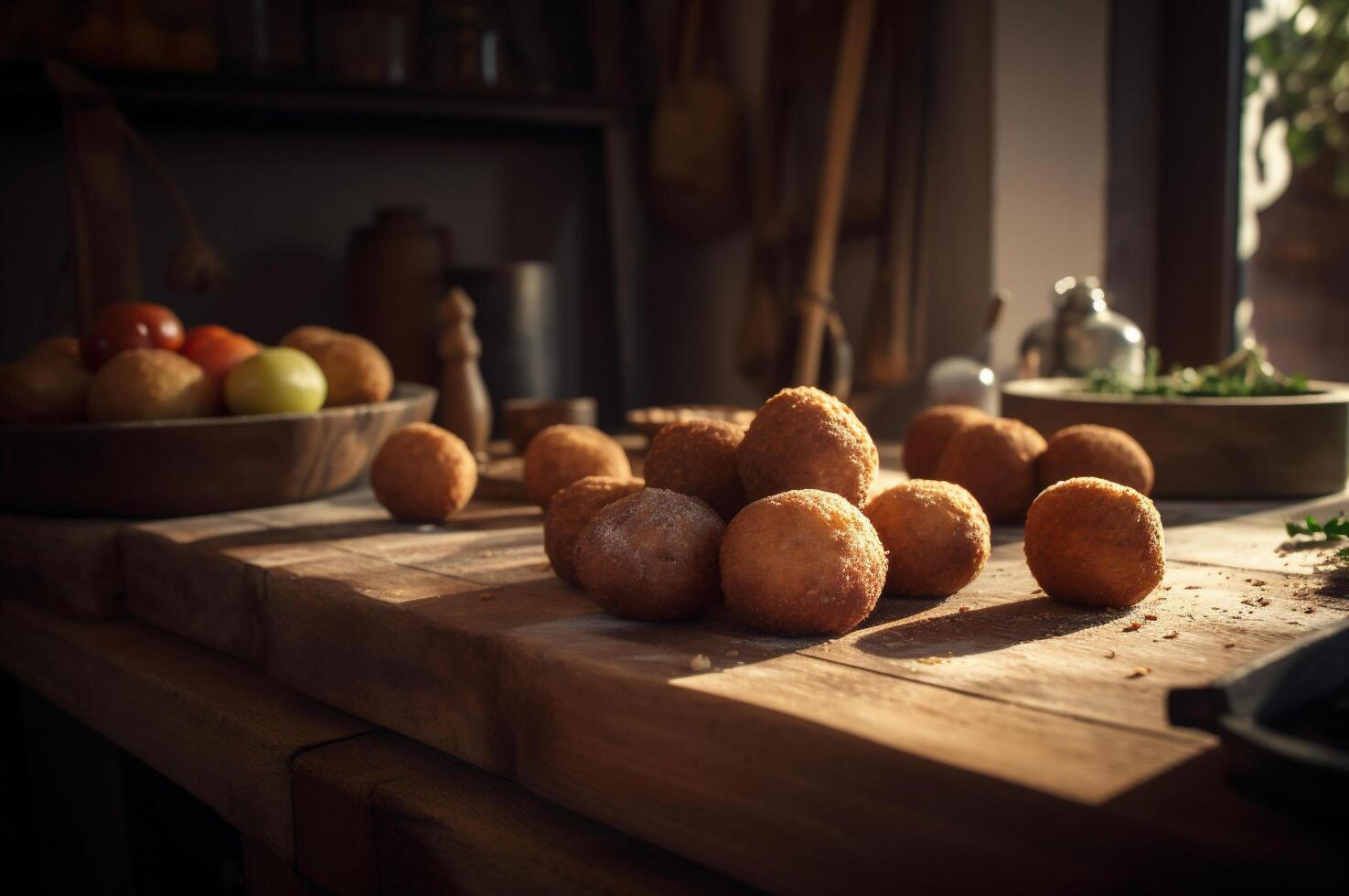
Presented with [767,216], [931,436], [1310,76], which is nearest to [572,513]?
[931,436]

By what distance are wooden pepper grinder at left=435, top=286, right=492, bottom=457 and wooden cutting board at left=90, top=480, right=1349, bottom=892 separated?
0.65m

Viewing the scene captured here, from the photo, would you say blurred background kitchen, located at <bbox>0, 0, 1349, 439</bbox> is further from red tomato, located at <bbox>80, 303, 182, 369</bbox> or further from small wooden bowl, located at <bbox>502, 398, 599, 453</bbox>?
red tomato, located at <bbox>80, 303, 182, 369</bbox>

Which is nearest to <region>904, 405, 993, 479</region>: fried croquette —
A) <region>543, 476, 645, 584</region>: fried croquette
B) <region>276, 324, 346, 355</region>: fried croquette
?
<region>543, 476, 645, 584</region>: fried croquette

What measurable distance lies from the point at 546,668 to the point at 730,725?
17cm

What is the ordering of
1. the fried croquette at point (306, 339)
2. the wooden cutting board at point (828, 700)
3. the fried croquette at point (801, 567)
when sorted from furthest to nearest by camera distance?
the fried croquette at point (306, 339), the fried croquette at point (801, 567), the wooden cutting board at point (828, 700)

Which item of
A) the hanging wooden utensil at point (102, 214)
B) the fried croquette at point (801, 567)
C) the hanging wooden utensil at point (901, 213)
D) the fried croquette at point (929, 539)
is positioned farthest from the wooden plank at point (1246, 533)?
the hanging wooden utensil at point (102, 214)

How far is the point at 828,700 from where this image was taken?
27.1 inches

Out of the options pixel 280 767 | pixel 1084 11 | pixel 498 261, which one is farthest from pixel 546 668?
pixel 498 261

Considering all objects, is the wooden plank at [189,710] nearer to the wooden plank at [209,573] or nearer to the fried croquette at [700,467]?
the wooden plank at [209,573]

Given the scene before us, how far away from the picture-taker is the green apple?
1.44 metres

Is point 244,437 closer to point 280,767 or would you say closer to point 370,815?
point 280,767

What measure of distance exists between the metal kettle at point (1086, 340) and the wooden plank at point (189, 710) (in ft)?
4.51

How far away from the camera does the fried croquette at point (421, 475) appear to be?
1312mm

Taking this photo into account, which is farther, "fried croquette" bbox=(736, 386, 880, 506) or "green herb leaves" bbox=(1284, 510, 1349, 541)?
"green herb leaves" bbox=(1284, 510, 1349, 541)
